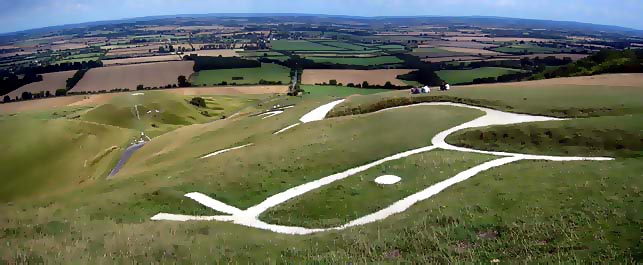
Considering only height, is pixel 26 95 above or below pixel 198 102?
below

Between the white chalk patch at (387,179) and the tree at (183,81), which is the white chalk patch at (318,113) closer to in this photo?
the white chalk patch at (387,179)

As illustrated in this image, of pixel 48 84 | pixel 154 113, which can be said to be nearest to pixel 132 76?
pixel 48 84

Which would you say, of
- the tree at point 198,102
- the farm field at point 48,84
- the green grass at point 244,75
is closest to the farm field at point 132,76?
the farm field at point 48,84

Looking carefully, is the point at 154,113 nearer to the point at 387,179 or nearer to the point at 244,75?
the point at 244,75

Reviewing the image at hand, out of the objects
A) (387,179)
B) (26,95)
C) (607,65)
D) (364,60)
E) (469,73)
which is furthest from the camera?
(364,60)

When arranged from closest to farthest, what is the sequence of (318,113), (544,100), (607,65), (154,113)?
(544,100), (318,113), (607,65), (154,113)

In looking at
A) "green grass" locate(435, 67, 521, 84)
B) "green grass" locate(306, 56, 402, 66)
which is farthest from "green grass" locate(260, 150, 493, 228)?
"green grass" locate(306, 56, 402, 66)

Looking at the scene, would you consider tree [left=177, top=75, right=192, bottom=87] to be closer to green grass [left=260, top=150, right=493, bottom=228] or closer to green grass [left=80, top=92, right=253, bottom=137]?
green grass [left=80, top=92, right=253, bottom=137]

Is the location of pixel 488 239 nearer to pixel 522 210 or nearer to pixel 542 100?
pixel 522 210
